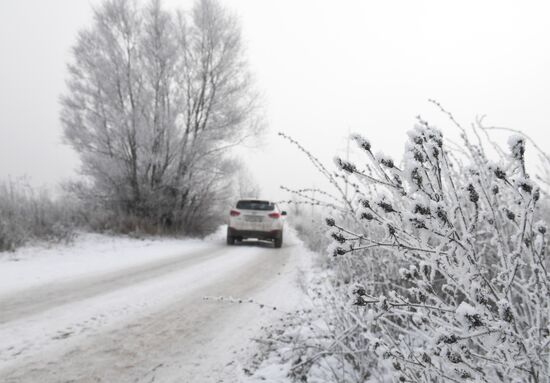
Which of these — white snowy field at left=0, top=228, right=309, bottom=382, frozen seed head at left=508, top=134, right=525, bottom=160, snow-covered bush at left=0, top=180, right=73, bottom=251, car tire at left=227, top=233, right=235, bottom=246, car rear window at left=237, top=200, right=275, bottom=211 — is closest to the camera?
frozen seed head at left=508, top=134, right=525, bottom=160

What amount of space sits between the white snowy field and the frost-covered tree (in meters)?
7.15

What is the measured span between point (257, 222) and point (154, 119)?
19.2ft

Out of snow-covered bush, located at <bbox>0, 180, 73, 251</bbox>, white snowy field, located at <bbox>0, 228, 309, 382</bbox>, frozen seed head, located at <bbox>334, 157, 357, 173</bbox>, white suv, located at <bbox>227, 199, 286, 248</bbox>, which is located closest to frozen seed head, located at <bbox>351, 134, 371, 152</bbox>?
frozen seed head, located at <bbox>334, 157, 357, 173</bbox>

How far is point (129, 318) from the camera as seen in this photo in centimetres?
335

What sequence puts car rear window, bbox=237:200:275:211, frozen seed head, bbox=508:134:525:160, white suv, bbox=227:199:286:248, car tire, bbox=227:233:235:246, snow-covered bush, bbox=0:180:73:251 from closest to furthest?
frozen seed head, bbox=508:134:525:160 → snow-covered bush, bbox=0:180:73:251 → white suv, bbox=227:199:286:248 → car rear window, bbox=237:200:275:211 → car tire, bbox=227:233:235:246

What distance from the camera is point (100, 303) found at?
3.81 m

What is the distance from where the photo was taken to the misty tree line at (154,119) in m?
12.9

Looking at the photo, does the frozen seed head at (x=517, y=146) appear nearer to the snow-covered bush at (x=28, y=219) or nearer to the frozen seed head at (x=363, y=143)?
the frozen seed head at (x=363, y=143)

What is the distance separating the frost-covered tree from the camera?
12977 millimetres

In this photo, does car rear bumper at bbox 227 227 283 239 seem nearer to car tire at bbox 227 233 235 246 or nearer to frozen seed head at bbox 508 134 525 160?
car tire at bbox 227 233 235 246

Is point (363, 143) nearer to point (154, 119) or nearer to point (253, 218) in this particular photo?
point (253, 218)

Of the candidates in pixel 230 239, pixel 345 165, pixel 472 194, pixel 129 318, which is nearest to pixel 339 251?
pixel 345 165

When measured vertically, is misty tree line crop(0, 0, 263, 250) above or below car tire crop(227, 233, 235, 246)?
above

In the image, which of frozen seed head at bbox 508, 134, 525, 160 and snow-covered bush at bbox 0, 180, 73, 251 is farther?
snow-covered bush at bbox 0, 180, 73, 251
